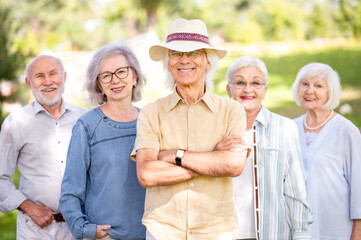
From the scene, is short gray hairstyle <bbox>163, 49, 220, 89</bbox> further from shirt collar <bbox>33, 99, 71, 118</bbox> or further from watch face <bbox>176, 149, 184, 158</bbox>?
shirt collar <bbox>33, 99, 71, 118</bbox>

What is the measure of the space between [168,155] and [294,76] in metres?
15.6

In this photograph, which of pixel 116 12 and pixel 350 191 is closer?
pixel 350 191

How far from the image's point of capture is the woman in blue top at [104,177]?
109 inches

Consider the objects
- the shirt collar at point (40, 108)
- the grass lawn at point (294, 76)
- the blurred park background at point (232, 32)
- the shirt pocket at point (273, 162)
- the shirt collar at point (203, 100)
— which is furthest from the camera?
the blurred park background at point (232, 32)

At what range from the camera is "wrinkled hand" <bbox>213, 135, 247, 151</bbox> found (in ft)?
8.20

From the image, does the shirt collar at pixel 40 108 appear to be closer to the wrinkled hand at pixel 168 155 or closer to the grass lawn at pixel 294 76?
the wrinkled hand at pixel 168 155

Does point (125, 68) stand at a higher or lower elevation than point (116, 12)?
lower

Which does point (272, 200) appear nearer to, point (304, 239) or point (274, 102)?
point (304, 239)

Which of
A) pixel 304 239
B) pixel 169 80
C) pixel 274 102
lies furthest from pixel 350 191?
pixel 274 102

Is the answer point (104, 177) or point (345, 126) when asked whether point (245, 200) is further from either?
point (345, 126)

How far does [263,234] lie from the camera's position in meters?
3.06

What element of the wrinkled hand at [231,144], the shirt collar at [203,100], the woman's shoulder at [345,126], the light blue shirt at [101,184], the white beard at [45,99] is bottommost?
the light blue shirt at [101,184]

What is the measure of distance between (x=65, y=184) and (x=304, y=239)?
170 cm

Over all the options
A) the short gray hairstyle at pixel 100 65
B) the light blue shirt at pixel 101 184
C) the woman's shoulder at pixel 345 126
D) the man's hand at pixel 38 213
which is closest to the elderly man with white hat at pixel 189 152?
the light blue shirt at pixel 101 184
